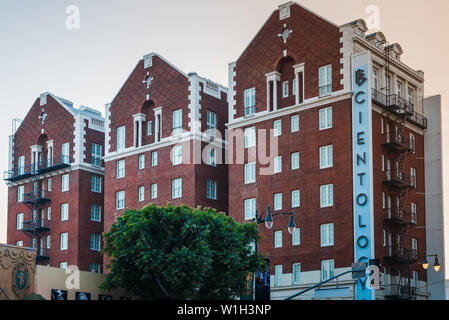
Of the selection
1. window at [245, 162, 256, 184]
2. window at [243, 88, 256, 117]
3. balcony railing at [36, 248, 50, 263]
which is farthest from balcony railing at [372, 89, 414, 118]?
balcony railing at [36, 248, 50, 263]

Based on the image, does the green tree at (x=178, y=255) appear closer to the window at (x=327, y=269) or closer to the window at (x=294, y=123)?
the window at (x=327, y=269)

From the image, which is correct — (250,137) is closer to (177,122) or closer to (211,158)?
(211,158)

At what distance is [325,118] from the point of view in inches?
2736

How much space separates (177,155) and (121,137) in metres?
9.35

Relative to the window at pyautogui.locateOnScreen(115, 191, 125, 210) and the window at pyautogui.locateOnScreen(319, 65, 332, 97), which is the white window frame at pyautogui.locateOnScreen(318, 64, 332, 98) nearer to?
the window at pyautogui.locateOnScreen(319, 65, 332, 97)

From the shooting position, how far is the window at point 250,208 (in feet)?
240

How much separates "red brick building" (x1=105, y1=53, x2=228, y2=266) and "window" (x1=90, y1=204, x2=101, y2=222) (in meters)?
4.74

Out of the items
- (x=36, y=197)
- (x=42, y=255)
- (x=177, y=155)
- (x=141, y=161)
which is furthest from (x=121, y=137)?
(x=42, y=255)

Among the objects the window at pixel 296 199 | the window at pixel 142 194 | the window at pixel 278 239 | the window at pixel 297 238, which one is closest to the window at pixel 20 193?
the window at pixel 142 194

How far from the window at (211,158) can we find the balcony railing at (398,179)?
18.1 meters

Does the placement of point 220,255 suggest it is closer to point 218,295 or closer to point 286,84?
point 218,295

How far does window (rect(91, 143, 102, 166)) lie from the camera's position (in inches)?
3573

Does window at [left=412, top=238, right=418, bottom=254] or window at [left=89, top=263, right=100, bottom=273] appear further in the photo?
window at [left=89, top=263, right=100, bottom=273]

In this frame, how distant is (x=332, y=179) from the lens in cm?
6794
